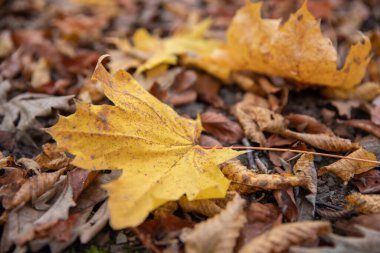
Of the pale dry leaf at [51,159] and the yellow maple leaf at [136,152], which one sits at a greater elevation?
the yellow maple leaf at [136,152]

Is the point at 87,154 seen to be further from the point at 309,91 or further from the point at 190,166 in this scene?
the point at 309,91

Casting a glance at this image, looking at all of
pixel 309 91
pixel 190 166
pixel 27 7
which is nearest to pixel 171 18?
pixel 27 7

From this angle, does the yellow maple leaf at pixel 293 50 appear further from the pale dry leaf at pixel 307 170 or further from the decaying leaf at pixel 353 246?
the decaying leaf at pixel 353 246

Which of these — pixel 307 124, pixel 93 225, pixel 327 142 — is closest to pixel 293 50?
pixel 307 124

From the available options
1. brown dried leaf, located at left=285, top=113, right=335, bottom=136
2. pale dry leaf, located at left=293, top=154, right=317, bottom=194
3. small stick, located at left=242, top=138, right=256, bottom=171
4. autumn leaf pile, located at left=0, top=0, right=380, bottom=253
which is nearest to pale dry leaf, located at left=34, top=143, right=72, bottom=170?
autumn leaf pile, located at left=0, top=0, right=380, bottom=253

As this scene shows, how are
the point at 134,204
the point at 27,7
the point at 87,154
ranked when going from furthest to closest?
1. the point at 27,7
2. the point at 87,154
3. the point at 134,204

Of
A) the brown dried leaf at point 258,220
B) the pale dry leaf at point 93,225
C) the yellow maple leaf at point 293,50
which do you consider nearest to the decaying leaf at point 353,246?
the brown dried leaf at point 258,220
